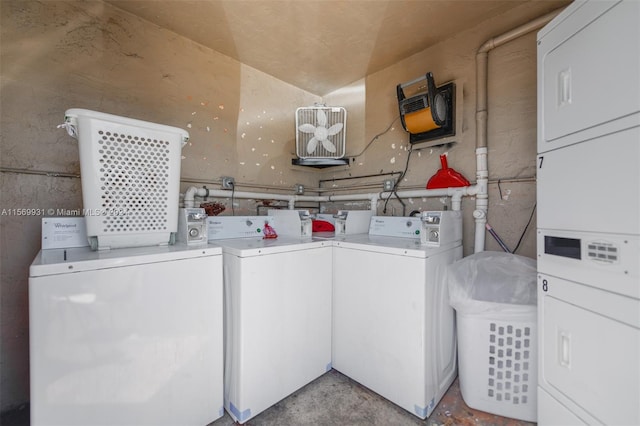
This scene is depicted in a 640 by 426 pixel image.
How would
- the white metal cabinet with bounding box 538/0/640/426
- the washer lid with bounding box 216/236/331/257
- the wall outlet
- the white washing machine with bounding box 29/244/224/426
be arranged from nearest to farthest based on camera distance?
the white metal cabinet with bounding box 538/0/640/426, the white washing machine with bounding box 29/244/224/426, the washer lid with bounding box 216/236/331/257, the wall outlet

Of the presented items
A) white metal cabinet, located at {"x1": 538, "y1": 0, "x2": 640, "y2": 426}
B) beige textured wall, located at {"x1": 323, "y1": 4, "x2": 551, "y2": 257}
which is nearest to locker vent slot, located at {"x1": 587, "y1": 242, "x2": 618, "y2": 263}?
white metal cabinet, located at {"x1": 538, "y1": 0, "x2": 640, "y2": 426}

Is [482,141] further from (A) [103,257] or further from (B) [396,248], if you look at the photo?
(A) [103,257]

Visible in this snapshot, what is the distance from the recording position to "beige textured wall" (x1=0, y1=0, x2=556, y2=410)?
144 cm

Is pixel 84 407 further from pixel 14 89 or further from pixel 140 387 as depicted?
pixel 14 89

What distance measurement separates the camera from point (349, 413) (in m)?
1.41

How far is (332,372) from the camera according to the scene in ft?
5.76

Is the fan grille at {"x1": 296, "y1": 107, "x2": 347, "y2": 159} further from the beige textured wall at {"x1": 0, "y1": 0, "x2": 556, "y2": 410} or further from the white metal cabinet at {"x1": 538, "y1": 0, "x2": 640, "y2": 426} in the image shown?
the white metal cabinet at {"x1": 538, "y1": 0, "x2": 640, "y2": 426}

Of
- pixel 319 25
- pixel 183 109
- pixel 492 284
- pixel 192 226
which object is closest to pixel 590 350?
pixel 492 284

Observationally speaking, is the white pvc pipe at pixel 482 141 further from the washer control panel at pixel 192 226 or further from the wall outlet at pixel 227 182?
the wall outlet at pixel 227 182

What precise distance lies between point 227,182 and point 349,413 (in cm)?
183

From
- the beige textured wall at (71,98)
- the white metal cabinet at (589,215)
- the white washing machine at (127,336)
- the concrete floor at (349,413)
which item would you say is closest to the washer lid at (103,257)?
the white washing machine at (127,336)

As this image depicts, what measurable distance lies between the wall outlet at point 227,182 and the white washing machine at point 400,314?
43.8 inches

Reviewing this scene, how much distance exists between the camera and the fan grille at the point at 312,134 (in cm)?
234

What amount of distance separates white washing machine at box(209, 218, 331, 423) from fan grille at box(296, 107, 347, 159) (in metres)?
1.02
